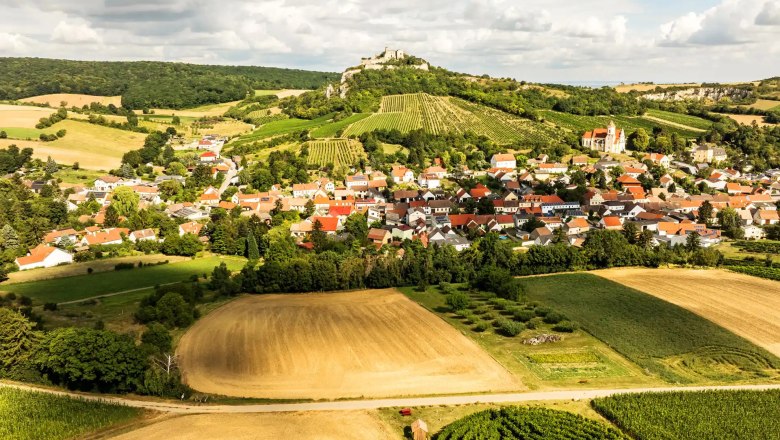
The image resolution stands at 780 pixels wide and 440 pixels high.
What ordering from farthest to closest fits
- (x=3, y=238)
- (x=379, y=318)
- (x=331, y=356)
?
1. (x=3, y=238)
2. (x=379, y=318)
3. (x=331, y=356)

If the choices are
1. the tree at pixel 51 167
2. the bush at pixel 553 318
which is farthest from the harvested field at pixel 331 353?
the tree at pixel 51 167

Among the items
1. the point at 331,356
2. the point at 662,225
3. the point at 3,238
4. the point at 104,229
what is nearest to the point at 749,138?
the point at 662,225

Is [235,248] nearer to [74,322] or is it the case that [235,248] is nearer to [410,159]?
[74,322]

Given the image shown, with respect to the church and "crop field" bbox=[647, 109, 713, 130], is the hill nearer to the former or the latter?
the church

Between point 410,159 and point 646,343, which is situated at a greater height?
point 410,159

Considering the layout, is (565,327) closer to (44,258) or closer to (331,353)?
(331,353)

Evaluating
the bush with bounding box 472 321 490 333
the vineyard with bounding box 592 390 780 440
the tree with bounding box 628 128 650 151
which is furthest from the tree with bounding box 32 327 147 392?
the tree with bounding box 628 128 650 151

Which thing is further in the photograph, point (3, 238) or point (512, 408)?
point (3, 238)

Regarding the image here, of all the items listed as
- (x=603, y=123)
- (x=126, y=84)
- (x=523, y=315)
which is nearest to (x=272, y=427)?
(x=523, y=315)
